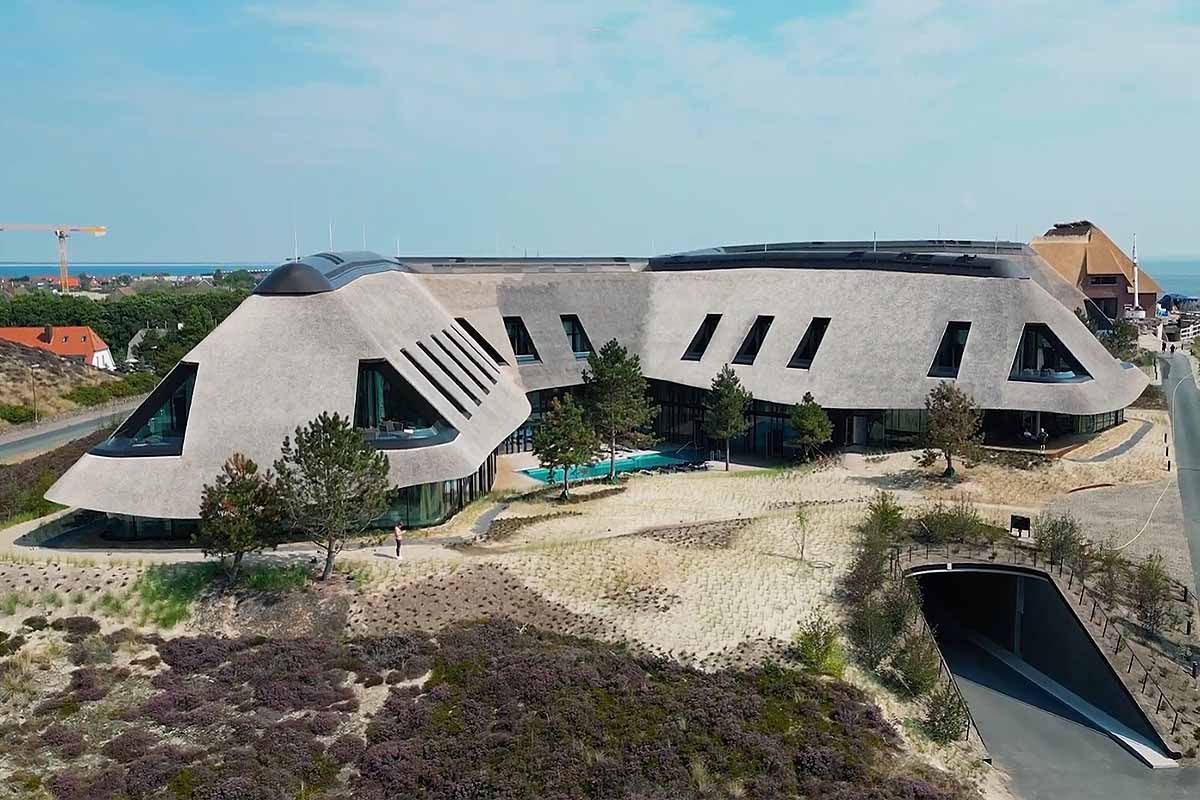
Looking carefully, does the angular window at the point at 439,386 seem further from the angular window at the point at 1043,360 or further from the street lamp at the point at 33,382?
the street lamp at the point at 33,382

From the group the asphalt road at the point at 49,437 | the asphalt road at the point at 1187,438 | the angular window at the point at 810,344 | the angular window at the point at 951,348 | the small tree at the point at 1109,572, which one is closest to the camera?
the small tree at the point at 1109,572

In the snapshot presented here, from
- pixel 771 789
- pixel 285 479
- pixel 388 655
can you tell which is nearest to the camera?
pixel 771 789

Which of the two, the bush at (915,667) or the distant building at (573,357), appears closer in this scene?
the bush at (915,667)

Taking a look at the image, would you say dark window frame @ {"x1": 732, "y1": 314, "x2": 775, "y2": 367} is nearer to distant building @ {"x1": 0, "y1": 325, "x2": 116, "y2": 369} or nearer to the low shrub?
the low shrub

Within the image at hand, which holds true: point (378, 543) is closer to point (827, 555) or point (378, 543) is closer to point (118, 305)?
point (827, 555)

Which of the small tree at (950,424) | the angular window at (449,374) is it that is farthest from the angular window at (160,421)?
the small tree at (950,424)

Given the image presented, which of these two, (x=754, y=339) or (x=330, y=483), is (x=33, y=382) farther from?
(x=754, y=339)

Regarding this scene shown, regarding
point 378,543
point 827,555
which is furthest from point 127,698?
point 827,555
